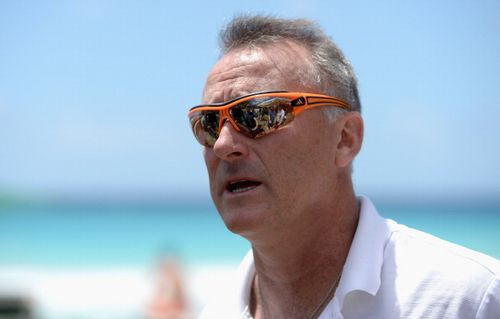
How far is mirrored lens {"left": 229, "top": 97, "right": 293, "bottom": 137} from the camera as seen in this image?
2797 millimetres

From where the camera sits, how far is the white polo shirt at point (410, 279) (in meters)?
2.48

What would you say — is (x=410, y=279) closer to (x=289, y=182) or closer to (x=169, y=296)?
(x=289, y=182)

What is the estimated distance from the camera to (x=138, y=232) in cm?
3844

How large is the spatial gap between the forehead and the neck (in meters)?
0.48

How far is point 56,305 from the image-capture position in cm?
1605

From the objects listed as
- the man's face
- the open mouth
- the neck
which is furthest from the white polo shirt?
the open mouth

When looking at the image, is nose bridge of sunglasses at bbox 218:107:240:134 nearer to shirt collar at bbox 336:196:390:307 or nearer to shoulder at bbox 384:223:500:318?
shirt collar at bbox 336:196:390:307

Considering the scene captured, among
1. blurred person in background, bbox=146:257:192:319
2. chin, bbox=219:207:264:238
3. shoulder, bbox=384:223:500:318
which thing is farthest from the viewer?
blurred person in background, bbox=146:257:192:319

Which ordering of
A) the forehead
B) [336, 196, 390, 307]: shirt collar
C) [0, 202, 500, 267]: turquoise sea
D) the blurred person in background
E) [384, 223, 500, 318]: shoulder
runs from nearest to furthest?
1. [384, 223, 500, 318]: shoulder
2. [336, 196, 390, 307]: shirt collar
3. the forehead
4. the blurred person in background
5. [0, 202, 500, 267]: turquoise sea

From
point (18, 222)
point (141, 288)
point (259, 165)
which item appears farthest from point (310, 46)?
point (18, 222)

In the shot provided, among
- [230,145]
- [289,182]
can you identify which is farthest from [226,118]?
[289,182]

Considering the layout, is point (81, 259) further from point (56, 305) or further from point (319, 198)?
point (319, 198)

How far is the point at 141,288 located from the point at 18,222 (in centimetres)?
2766

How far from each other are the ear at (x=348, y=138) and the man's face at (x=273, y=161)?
48mm
